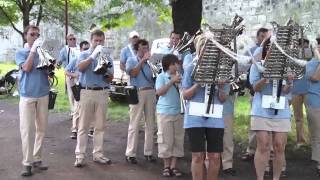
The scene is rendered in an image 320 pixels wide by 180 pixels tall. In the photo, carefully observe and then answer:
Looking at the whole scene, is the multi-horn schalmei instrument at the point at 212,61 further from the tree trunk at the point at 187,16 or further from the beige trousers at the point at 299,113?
the tree trunk at the point at 187,16

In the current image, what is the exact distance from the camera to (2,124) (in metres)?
13.2

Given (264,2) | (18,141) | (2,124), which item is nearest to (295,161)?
(18,141)

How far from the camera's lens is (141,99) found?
29.1 feet

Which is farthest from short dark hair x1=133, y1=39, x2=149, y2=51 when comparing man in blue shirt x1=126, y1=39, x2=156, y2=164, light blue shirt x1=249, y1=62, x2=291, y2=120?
light blue shirt x1=249, y1=62, x2=291, y2=120

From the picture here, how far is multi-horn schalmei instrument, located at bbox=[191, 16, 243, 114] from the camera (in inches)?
254

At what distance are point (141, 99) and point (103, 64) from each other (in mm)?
935

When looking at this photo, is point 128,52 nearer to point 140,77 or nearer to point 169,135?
point 140,77

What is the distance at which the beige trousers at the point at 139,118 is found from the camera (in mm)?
8875

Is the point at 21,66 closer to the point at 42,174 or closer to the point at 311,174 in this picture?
the point at 42,174

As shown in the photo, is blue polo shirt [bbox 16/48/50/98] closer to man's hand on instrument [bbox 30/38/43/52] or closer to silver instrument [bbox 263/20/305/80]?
man's hand on instrument [bbox 30/38/43/52]

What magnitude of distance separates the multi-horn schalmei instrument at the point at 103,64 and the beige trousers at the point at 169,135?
104cm

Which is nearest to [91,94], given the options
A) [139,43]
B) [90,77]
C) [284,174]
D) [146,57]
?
[90,77]

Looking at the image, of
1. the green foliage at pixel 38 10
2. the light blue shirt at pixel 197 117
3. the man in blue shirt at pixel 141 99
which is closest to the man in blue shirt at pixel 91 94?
the man in blue shirt at pixel 141 99

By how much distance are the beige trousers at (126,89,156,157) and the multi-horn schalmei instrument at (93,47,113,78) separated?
73 centimetres
